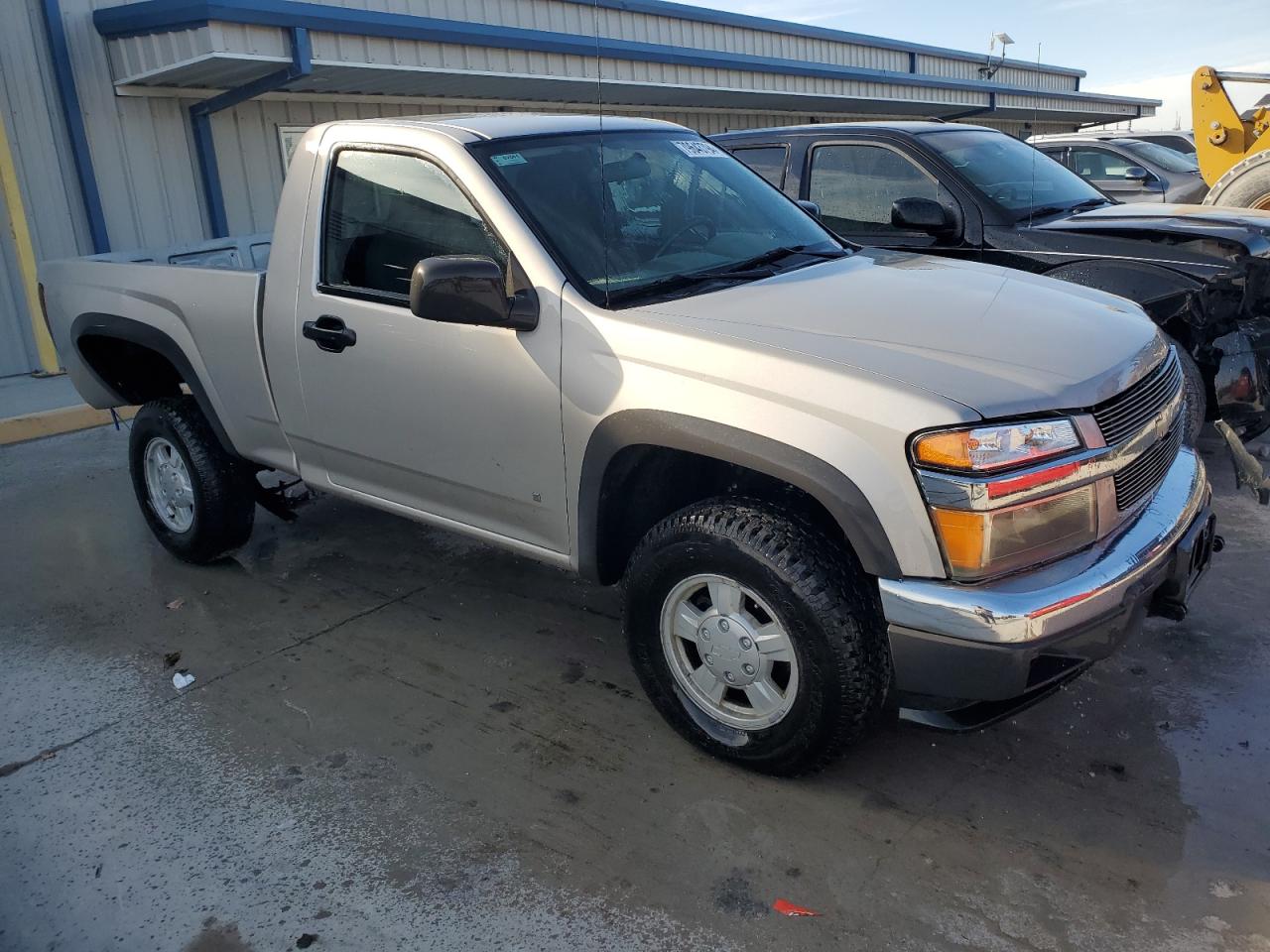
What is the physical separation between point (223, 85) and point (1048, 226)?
7784 mm

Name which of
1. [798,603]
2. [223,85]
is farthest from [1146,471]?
[223,85]

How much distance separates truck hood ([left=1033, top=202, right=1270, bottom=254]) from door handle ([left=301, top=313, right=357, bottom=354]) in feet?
12.6

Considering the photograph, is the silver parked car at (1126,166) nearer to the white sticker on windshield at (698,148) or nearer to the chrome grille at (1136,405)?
the white sticker on windshield at (698,148)

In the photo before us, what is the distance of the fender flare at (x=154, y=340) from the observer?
460 centimetres

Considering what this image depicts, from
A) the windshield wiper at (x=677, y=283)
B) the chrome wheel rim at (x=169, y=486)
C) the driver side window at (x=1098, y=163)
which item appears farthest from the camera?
the driver side window at (x=1098, y=163)

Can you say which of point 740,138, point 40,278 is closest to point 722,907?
point 40,278

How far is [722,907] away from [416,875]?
839 millimetres

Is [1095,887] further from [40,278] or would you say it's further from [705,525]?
[40,278]

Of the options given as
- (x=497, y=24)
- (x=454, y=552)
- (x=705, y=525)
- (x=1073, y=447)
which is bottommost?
(x=454, y=552)

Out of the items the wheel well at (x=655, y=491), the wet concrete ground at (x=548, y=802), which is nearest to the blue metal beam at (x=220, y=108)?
the wet concrete ground at (x=548, y=802)

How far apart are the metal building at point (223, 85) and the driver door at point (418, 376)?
14.5 ft

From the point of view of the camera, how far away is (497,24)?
11406 mm

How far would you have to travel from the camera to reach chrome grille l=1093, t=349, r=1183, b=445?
9.26 ft

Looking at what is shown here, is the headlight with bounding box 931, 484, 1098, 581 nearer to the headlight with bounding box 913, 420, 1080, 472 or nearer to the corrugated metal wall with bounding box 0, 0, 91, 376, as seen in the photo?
the headlight with bounding box 913, 420, 1080, 472
